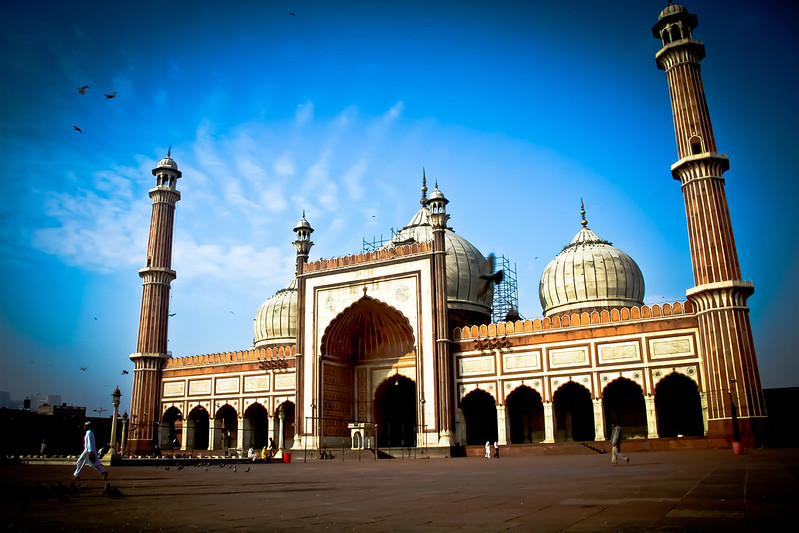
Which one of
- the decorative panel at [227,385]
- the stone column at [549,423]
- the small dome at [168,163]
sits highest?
the small dome at [168,163]

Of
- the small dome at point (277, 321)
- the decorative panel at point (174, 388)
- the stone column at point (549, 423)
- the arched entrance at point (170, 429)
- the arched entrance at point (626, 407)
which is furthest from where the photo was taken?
the small dome at point (277, 321)

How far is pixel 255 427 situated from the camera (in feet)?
103

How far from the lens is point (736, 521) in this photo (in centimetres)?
361

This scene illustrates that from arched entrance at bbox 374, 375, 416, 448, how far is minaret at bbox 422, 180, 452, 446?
429cm

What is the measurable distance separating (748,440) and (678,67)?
12.9 metres

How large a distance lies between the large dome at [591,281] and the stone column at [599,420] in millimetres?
5634

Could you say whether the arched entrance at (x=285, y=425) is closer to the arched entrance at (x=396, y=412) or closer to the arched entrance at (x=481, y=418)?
the arched entrance at (x=396, y=412)

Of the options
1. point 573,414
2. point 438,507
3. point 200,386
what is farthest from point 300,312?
point 438,507

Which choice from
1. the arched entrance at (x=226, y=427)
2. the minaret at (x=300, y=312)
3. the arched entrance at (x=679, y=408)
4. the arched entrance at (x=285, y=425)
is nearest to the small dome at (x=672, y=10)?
the arched entrance at (x=679, y=408)

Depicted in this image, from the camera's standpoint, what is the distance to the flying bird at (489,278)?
29266 millimetres

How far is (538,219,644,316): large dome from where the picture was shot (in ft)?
86.8

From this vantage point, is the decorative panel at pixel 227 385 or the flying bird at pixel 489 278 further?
the decorative panel at pixel 227 385

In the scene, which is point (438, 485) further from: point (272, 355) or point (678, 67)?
point (272, 355)

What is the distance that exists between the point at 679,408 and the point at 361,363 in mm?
13205
